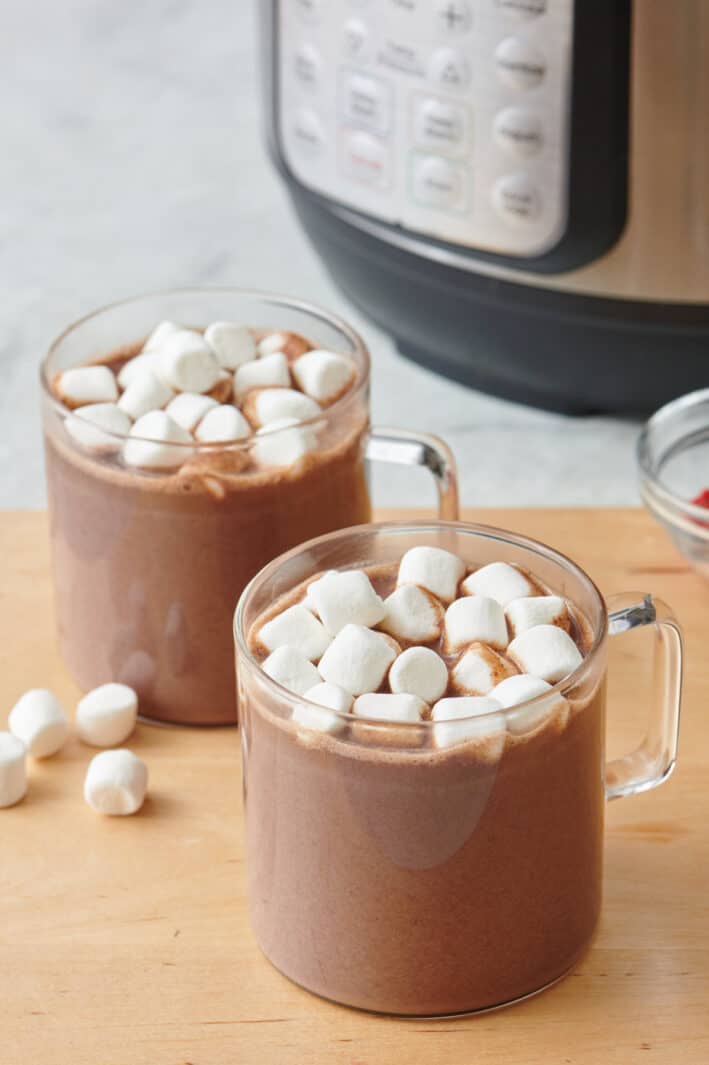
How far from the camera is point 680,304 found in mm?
1223

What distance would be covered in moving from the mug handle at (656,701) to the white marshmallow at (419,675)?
0.10 metres

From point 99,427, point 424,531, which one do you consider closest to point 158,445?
point 99,427

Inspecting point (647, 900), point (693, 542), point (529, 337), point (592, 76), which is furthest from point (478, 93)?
point (647, 900)

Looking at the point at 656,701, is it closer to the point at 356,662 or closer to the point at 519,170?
the point at 356,662

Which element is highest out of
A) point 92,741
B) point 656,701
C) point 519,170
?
point 519,170

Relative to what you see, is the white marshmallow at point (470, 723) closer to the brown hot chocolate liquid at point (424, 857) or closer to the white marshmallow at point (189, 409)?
the brown hot chocolate liquid at point (424, 857)

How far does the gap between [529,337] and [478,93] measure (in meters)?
0.20

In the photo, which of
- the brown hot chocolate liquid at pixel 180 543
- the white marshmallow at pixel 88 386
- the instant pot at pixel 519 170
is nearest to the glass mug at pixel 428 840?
the brown hot chocolate liquid at pixel 180 543

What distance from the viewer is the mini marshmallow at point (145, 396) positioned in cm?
98

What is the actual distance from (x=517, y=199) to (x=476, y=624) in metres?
0.49

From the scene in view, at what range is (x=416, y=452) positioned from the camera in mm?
1015

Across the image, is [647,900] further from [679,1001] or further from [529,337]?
[529,337]

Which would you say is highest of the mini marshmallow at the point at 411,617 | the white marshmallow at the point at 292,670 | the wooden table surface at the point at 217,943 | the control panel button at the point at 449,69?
the control panel button at the point at 449,69

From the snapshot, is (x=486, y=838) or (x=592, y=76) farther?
(x=592, y=76)
